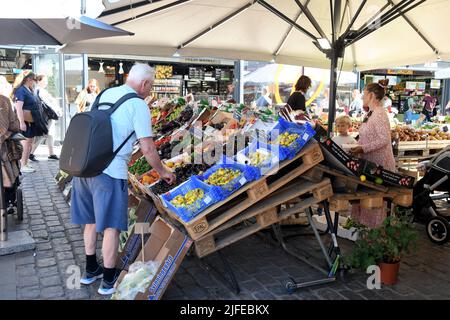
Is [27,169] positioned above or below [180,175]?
below

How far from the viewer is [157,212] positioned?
13.7ft

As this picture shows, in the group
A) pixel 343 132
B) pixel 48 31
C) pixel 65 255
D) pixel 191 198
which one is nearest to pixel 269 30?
pixel 343 132

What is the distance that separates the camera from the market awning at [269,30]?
18.2ft

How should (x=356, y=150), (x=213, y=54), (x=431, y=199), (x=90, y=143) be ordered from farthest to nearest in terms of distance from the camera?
(x=213, y=54) → (x=431, y=199) → (x=356, y=150) → (x=90, y=143)

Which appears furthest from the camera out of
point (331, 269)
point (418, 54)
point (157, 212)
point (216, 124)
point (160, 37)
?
point (418, 54)

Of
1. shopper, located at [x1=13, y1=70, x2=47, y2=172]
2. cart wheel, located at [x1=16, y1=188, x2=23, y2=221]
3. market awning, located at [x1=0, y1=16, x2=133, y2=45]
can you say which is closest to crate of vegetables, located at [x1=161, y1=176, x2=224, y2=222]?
market awning, located at [x1=0, y1=16, x2=133, y2=45]

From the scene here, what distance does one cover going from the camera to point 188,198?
326 cm

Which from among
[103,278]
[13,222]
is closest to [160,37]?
[13,222]

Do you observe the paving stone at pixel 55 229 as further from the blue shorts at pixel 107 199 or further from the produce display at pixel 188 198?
the produce display at pixel 188 198

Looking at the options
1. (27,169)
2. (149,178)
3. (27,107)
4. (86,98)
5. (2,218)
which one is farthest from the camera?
(86,98)

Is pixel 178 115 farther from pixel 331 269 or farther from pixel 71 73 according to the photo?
pixel 71 73

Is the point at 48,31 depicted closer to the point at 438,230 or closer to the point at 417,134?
the point at 438,230

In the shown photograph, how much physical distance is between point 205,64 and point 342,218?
1271 cm

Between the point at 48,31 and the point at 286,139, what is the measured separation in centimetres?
278
